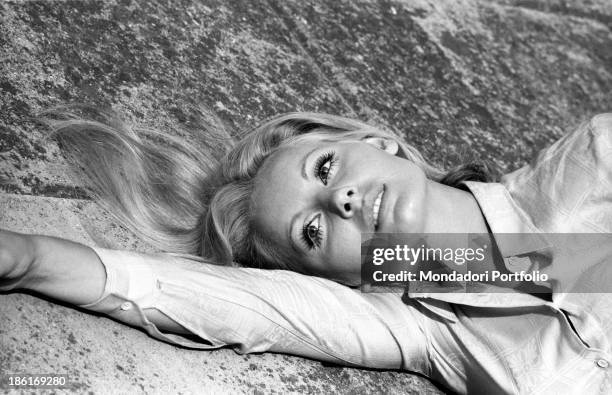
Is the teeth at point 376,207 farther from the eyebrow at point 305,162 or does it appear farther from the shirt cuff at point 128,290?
the shirt cuff at point 128,290

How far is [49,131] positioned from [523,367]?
1.65m

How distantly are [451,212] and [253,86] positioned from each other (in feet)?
3.32

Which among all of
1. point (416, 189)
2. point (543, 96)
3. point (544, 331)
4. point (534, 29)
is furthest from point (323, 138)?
point (534, 29)

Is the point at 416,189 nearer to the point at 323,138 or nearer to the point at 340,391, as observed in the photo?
the point at 323,138

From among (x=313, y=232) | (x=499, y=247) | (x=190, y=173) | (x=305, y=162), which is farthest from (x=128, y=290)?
(x=499, y=247)

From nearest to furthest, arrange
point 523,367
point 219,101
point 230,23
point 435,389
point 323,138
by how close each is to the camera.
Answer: point 523,367 → point 435,389 → point 323,138 → point 219,101 → point 230,23

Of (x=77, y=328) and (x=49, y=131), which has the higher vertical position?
(x=49, y=131)

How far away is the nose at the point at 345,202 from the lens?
2512mm

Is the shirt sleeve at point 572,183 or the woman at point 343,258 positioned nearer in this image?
the woman at point 343,258

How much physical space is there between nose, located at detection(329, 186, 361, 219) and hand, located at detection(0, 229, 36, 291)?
0.89 m

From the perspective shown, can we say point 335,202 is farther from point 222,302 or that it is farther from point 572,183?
point 572,183

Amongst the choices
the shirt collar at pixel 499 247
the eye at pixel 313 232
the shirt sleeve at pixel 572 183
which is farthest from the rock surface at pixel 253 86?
A: the shirt sleeve at pixel 572 183

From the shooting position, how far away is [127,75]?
3002 mm

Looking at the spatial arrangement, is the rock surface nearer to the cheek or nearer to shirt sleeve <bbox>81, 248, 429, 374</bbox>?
shirt sleeve <bbox>81, 248, 429, 374</bbox>
